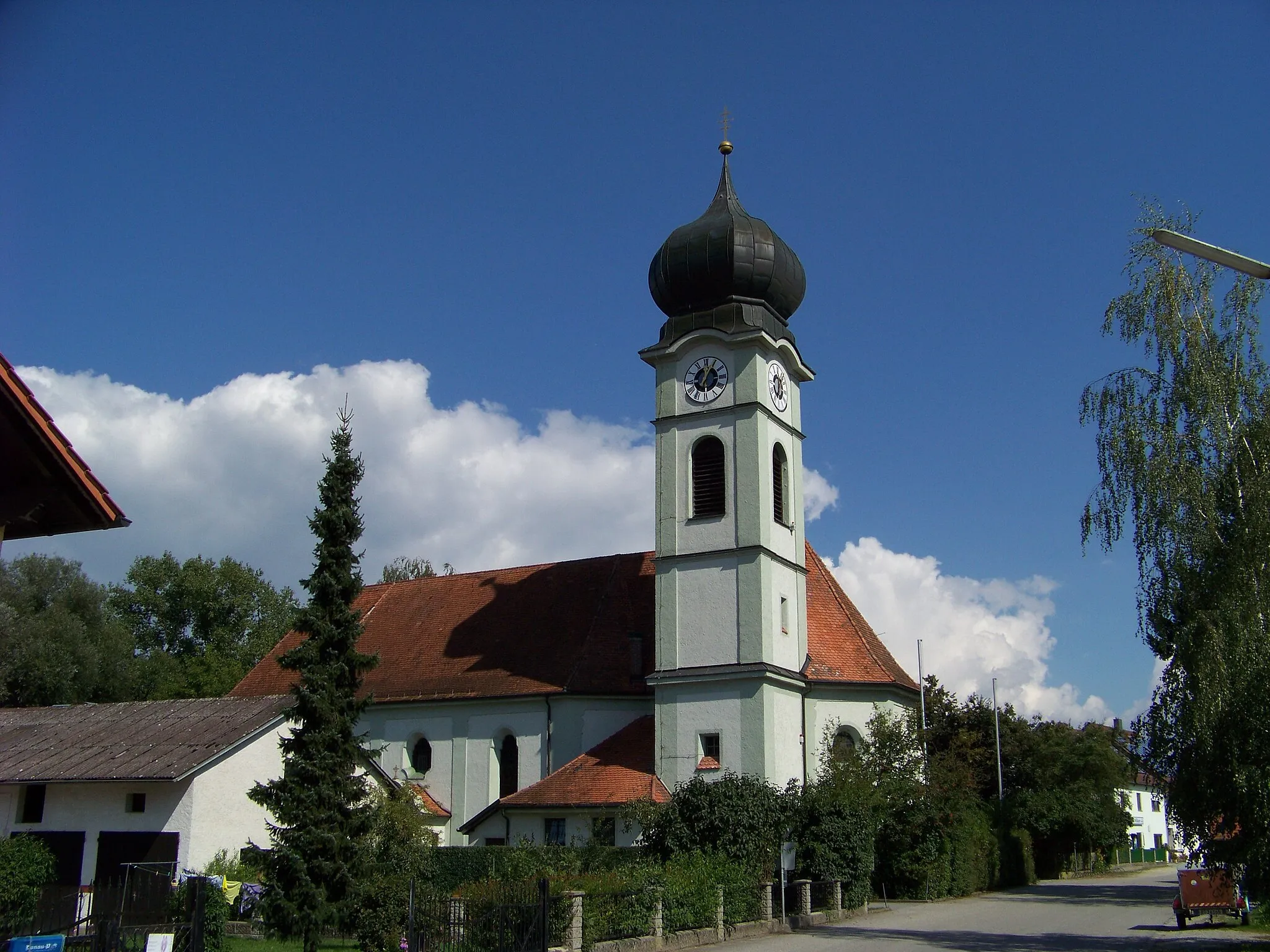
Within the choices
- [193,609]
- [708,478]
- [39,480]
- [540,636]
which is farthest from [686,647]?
[193,609]

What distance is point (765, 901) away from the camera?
2372 centimetres

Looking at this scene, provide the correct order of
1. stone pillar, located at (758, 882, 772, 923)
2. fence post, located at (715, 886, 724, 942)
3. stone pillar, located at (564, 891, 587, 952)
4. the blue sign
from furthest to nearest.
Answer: stone pillar, located at (758, 882, 772, 923), fence post, located at (715, 886, 724, 942), stone pillar, located at (564, 891, 587, 952), the blue sign

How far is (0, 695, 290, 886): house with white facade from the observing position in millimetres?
28391

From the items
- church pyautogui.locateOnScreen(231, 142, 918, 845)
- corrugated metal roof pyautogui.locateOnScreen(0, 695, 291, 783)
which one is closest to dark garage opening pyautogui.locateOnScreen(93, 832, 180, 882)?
corrugated metal roof pyautogui.locateOnScreen(0, 695, 291, 783)

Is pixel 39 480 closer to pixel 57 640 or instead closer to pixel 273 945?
pixel 273 945

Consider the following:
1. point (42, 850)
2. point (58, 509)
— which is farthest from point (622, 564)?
point (58, 509)

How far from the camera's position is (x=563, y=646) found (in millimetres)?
34938

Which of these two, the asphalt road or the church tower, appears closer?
the asphalt road

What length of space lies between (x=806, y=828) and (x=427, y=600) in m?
17.7

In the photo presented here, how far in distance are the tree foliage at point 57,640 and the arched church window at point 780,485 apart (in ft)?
120

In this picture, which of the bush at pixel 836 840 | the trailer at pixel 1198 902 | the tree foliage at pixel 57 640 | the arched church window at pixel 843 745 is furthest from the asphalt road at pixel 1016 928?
the tree foliage at pixel 57 640

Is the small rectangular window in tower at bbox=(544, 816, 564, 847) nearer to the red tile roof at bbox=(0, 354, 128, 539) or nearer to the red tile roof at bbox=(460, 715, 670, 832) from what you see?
the red tile roof at bbox=(460, 715, 670, 832)

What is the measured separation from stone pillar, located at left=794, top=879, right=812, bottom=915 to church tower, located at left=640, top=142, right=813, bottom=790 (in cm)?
353

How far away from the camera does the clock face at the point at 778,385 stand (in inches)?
1278
